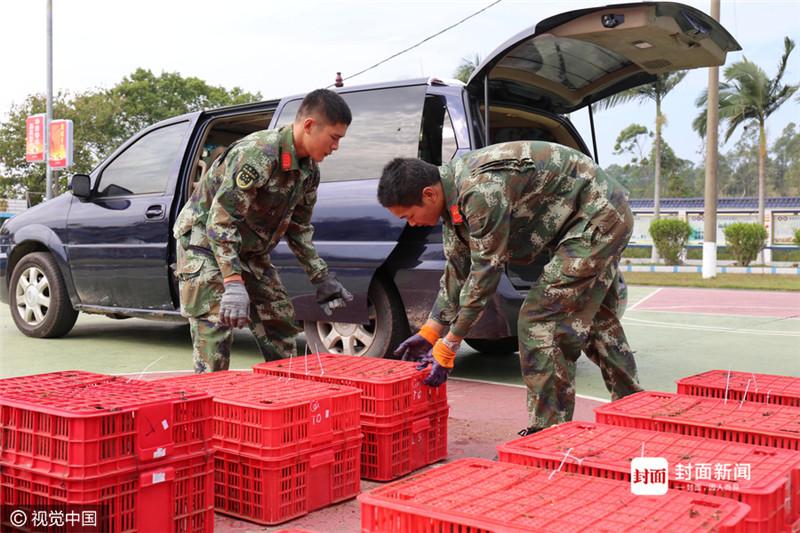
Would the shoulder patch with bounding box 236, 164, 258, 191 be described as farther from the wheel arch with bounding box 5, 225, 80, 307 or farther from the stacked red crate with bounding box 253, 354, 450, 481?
the wheel arch with bounding box 5, 225, 80, 307

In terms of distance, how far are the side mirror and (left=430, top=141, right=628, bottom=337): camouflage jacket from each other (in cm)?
422

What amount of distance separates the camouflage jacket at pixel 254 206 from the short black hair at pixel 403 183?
0.85m

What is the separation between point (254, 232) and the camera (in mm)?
4176

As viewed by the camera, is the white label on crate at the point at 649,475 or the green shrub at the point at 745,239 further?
the green shrub at the point at 745,239

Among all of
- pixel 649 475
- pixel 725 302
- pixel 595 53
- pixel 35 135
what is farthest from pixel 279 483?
pixel 35 135

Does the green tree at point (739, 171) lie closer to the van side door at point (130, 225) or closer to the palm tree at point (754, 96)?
the palm tree at point (754, 96)

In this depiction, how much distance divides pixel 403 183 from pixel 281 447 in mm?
1232

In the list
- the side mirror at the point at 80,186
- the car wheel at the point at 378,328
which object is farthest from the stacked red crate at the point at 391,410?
the side mirror at the point at 80,186

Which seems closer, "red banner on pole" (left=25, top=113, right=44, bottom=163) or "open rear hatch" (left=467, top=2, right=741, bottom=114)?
"open rear hatch" (left=467, top=2, right=741, bottom=114)

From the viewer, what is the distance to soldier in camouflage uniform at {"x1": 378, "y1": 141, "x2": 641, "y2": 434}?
331 centimetres

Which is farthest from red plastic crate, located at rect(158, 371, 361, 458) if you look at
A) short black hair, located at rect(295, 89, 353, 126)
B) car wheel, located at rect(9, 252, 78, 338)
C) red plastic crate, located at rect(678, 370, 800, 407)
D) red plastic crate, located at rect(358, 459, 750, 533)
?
car wheel, located at rect(9, 252, 78, 338)

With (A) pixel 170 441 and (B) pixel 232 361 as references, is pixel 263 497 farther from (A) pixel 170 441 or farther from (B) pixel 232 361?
(B) pixel 232 361

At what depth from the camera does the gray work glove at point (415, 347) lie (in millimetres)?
3871

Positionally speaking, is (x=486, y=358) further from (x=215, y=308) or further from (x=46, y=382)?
(x=46, y=382)
